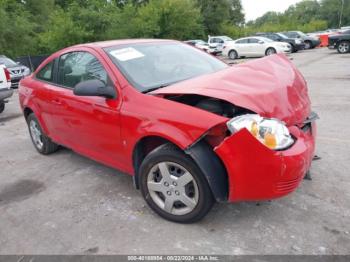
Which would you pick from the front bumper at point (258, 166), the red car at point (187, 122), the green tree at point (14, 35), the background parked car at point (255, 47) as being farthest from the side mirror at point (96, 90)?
the green tree at point (14, 35)

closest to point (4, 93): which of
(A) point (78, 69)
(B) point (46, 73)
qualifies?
(B) point (46, 73)

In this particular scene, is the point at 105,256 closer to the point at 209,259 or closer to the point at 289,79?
the point at 209,259

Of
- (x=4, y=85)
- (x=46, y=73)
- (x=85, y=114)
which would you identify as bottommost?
(x=4, y=85)

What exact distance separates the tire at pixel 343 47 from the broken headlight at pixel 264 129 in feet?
73.9

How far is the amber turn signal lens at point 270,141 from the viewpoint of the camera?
272cm

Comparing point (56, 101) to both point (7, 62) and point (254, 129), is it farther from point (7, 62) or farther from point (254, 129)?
point (7, 62)

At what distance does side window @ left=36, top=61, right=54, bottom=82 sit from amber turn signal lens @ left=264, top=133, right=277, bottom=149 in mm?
3174

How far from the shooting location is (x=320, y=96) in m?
8.77

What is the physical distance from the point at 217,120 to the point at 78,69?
2153mm

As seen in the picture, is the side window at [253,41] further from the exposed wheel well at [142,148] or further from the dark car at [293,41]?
the exposed wheel well at [142,148]

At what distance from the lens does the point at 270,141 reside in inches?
108

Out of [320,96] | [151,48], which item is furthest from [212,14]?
[151,48]

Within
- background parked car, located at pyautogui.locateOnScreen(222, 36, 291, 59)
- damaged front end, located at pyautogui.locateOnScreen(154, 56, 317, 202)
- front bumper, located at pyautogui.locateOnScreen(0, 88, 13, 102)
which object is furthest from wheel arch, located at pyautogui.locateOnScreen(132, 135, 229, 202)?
background parked car, located at pyautogui.locateOnScreen(222, 36, 291, 59)

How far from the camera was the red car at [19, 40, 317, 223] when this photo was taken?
277cm
